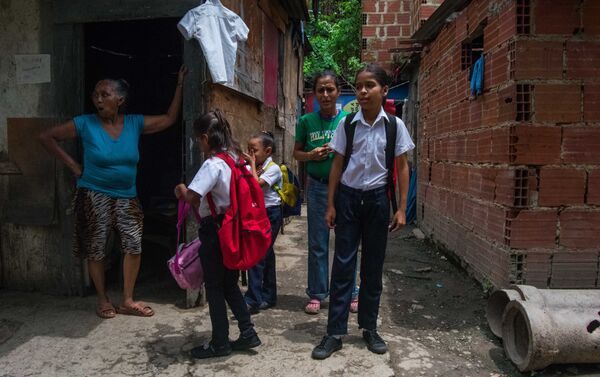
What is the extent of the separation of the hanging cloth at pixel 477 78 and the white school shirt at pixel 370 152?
182 centimetres

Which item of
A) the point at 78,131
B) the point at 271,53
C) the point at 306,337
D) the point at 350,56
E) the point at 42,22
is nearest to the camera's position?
the point at 306,337

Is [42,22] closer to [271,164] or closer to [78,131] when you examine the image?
[78,131]

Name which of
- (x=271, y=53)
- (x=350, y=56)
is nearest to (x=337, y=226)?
(x=271, y=53)

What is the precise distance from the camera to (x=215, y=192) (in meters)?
3.12

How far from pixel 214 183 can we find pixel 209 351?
1.14 meters

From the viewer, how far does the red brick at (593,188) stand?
3.93 meters

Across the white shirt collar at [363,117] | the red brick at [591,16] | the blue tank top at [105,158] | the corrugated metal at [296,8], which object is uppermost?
the corrugated metal at [296,8]

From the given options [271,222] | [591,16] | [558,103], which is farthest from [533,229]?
[271,222]

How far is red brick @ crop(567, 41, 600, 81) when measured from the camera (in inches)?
152

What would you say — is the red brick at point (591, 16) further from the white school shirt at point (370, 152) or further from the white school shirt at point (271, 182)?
the white school shirt at point (271, 182)

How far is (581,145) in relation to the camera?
3.91m

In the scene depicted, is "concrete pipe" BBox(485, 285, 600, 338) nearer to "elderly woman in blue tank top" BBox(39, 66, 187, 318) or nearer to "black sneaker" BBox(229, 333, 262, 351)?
"black sneaker" BBox(229, 333, 262, 351)

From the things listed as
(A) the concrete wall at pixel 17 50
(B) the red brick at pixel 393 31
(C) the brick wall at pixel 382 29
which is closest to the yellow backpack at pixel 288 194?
(A) the concrete wall at pixel 17 50

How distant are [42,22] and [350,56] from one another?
13267 millimetres
